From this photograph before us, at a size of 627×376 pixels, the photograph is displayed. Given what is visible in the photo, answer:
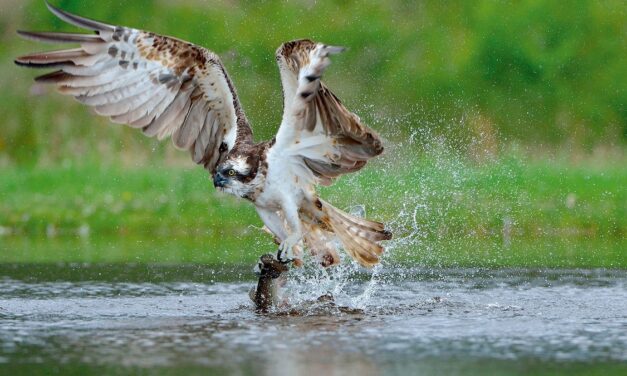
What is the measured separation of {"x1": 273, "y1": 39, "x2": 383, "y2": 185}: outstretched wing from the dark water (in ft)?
3.94

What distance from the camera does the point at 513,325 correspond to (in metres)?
9.41

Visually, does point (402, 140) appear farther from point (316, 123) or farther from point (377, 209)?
point (316, 123)

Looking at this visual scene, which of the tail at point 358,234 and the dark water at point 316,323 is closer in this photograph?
the dark water at point 316,323

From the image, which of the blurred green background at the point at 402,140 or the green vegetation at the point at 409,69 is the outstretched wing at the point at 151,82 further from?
the green vegetation at the point at 409,69

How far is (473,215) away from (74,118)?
6.89 metres

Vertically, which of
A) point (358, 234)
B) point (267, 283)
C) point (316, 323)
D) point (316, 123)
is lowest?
point (316, 323)

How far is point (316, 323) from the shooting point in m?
9.77

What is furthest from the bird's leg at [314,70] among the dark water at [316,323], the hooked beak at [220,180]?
the dark water at [316,323]

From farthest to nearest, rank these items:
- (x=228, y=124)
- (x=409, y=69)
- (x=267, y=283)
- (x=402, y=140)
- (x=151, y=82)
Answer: (x=409, y=69) < (x=402, y=140) < (x=228, y=124) < (x=151, y=82) < (x=267, y=283)

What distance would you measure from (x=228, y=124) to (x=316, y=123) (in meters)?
1.14

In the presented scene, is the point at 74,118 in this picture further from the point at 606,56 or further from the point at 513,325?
the point at 513,325

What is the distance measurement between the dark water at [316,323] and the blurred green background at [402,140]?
4.47 feet

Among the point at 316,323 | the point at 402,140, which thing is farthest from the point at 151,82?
the point at 402,140

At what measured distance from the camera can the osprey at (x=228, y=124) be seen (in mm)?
10211
